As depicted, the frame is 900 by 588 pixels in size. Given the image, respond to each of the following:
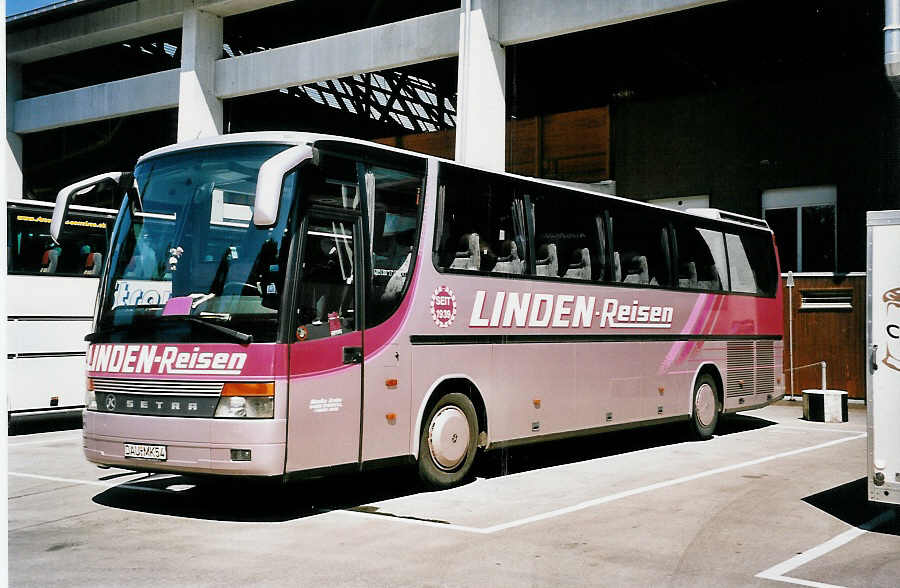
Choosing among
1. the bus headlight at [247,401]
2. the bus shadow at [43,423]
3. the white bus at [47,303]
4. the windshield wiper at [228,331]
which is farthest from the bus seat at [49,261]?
the bus headlight at [247,401]

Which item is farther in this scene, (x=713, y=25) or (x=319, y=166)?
(x=713, y=25)

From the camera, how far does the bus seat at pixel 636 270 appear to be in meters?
13.2

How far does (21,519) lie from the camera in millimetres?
8211

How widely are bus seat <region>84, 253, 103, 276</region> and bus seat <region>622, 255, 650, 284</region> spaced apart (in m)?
7.96

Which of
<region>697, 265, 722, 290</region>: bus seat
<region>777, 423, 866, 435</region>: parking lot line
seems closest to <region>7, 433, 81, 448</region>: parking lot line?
<region>697, 265, 722, 290</region>: bus seat

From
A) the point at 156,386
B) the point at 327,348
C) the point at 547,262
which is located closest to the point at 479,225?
the point at 547,262

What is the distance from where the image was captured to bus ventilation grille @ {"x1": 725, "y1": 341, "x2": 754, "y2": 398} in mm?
15664

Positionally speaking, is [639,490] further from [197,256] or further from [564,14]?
[564,14]

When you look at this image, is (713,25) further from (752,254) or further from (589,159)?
(752,254)

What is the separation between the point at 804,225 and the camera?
2262 centimetres

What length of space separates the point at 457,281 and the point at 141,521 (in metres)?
3.81

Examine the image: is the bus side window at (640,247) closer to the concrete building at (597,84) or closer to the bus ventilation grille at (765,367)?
the bus ventilation grille at (765,367)

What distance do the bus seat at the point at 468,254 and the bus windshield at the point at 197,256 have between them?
2375mm

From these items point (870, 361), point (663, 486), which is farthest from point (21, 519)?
point (870, 361)
